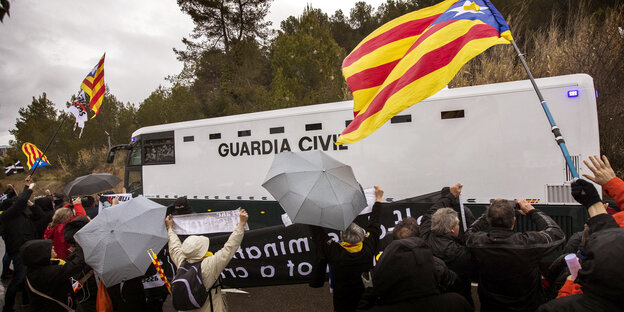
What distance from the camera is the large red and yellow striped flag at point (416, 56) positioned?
3785 mm

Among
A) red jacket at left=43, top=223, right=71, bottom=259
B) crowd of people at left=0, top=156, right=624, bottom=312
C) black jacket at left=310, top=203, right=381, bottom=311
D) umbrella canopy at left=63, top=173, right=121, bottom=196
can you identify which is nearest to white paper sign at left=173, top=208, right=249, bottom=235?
crowd of people at left=0, top=156, right=624, bottom=312

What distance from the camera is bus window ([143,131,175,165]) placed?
33.0ft

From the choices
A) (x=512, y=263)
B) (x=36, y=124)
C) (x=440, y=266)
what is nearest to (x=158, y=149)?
(x=440, y=266)

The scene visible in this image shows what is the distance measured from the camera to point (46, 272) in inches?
142

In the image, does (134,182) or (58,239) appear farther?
(134,182)

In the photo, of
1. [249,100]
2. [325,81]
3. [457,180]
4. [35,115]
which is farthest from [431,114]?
[35,115]

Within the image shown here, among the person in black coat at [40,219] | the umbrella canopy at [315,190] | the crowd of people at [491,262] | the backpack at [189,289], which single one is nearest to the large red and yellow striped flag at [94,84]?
the person in black coat at [40,219]

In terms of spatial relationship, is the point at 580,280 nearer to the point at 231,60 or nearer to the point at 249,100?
the point at 249,100

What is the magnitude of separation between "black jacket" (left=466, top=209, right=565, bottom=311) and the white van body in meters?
3.50

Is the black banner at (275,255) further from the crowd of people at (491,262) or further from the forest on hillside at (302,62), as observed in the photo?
the forest on hillside at (302,62)

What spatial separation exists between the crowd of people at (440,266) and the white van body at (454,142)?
2.01 metres

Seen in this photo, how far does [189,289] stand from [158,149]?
805 centimetres

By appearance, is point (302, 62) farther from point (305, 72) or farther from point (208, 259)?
point (208, 259)

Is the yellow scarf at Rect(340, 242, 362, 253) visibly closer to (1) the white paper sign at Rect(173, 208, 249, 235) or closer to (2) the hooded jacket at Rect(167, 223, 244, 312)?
(2) the hooded jacket at Rect(167, 223, 244, 312)
